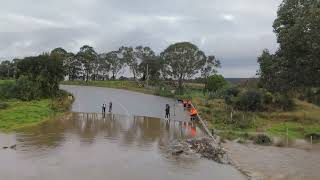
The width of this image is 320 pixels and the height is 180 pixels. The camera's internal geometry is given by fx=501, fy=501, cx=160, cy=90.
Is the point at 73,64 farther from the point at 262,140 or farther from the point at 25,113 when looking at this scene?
the point at 262,140

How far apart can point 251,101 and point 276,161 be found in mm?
22527

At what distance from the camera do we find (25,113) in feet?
137

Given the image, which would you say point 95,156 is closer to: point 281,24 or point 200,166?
point 200,166

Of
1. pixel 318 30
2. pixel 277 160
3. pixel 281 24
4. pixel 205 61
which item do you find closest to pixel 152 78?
pixel 205 61

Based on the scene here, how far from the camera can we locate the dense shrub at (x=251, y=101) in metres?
48.5

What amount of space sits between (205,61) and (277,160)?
6587 centimetres

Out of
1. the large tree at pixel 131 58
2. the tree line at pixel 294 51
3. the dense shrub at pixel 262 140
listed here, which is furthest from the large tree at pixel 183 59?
the dense shrub at pixel 262 140

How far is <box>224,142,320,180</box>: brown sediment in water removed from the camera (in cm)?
2317

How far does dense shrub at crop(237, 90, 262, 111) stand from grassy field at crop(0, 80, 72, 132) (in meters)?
17.3

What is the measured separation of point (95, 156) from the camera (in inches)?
989

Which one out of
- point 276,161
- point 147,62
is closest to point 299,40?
point 276,161

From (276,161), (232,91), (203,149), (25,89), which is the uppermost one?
(25,89)

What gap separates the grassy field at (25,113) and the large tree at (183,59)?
37209mm

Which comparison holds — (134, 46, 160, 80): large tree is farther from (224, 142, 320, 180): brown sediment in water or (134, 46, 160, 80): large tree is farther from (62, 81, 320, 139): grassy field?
(224, 142, 320, 180): brown sediment in water
